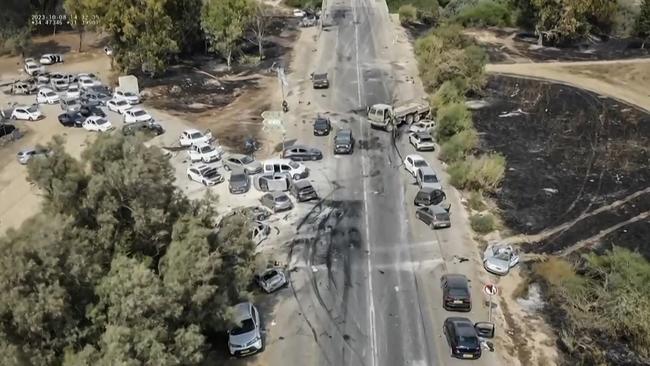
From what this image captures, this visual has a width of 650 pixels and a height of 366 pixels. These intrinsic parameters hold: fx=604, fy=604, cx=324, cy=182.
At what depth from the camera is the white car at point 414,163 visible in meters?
44.4

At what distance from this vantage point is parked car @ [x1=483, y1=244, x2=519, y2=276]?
111 ft

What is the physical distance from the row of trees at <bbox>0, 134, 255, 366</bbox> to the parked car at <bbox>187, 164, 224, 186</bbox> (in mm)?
16156

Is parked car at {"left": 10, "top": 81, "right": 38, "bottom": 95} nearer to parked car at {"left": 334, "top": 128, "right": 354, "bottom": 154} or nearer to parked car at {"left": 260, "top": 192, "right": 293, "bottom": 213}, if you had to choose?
parked car at {"left": 334, "top": 128, "right": 354, "bottom": 154}

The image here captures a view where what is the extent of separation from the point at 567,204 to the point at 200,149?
2729cm

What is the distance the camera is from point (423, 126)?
5212 cm

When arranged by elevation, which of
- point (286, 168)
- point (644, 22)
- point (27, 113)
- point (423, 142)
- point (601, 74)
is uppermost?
point (644, 22)

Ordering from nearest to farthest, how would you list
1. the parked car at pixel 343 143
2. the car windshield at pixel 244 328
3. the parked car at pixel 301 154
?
the car windshield at pixel 244 328
the parked car at pixel 301 154
the parked car at pixel 343 143

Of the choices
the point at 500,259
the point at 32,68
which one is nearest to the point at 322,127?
the point at 500,259

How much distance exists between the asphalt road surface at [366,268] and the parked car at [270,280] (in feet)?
2.75

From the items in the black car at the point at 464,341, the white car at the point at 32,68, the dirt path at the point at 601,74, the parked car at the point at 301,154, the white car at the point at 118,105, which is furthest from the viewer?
the white car at the point at 32,68

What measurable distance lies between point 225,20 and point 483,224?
42654 millimetres

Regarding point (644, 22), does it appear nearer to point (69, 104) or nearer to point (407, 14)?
point (407, 14)

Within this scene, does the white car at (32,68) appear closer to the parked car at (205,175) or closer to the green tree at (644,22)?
the parked car at (205,175)

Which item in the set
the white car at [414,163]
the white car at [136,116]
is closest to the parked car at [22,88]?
the white car at [136,116]
